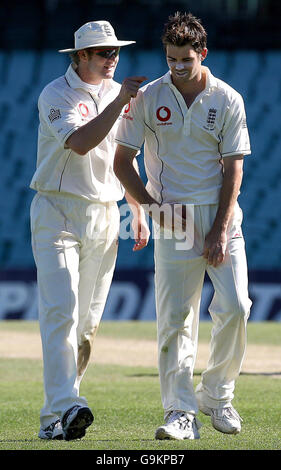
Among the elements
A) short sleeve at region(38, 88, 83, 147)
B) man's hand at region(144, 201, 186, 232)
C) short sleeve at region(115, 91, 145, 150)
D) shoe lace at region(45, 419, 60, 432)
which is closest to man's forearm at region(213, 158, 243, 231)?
man's hand at region(144, 201, 186, 232)

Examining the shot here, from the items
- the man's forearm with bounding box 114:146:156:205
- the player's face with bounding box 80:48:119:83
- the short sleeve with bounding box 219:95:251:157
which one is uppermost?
the player's face with bounding box 80:48:119:83

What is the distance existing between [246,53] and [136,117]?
601 inches

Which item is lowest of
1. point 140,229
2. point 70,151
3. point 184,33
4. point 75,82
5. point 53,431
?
point 53,431

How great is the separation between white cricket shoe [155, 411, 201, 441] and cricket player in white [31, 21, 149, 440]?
1.25 ft

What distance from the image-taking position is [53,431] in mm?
5297

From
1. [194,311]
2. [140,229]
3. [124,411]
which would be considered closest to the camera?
[194,311]

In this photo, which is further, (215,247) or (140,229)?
(140,229)

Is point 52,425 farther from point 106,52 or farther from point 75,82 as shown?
point 106,52

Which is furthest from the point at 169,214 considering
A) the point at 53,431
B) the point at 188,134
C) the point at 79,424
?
the point at 53,431

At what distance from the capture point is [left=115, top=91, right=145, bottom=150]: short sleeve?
537 centimetres

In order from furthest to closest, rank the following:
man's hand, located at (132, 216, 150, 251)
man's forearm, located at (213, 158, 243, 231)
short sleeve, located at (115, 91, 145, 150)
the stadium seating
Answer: the stadium seating, man's hand, located at (132, 216, 150, 251), short sleeve, located at (115, 91, 145, 150), man's forearm, located at (213, 158, 243, 231)

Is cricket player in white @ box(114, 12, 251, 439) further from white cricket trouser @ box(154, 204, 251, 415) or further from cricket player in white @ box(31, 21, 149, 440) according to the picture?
cricket player in white @ box(31, 21, 149, 440)

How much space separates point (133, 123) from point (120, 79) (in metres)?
14.9

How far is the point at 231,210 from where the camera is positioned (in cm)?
528
